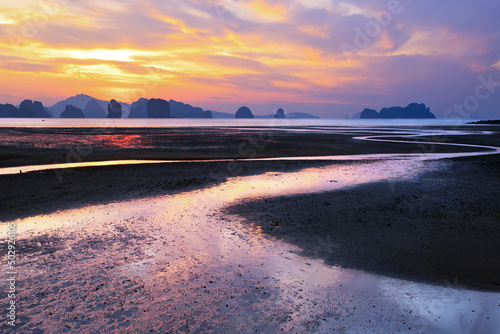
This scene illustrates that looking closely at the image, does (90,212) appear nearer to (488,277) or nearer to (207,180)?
(207,180)

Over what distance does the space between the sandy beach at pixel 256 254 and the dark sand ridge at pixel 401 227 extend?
6 centimetres

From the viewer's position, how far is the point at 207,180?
20.0 m

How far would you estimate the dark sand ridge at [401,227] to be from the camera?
8602 millimetres

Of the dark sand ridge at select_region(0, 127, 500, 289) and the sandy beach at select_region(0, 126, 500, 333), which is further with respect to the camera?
the dark sand ridge at select_region(0, 127, 500, 289)

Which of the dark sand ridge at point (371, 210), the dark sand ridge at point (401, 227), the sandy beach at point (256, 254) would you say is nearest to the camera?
the sandy beach at point (256, 254)

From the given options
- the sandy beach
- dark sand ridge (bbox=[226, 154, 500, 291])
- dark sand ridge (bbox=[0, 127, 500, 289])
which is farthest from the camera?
dark sand ridge (bbox=[0, 127, 500, 289])

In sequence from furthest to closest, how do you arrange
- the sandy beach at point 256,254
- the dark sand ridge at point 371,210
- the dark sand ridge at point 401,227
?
1. the dark sand ridge at point 371,210
2. the dark sand ridge at point 401,227
3. the sandy beach at point 256,254

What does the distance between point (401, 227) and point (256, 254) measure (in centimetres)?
560

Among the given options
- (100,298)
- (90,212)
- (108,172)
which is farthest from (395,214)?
(108,172)

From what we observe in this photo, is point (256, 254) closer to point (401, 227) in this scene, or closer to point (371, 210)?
point (401, 227)

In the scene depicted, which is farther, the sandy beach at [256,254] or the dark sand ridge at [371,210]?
the dark sand ridge at [371,210]

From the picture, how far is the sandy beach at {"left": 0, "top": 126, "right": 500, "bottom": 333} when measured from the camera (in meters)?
6.26

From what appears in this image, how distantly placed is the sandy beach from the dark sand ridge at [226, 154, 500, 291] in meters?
0.06

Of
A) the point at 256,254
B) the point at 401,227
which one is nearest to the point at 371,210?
the point at 401,227
